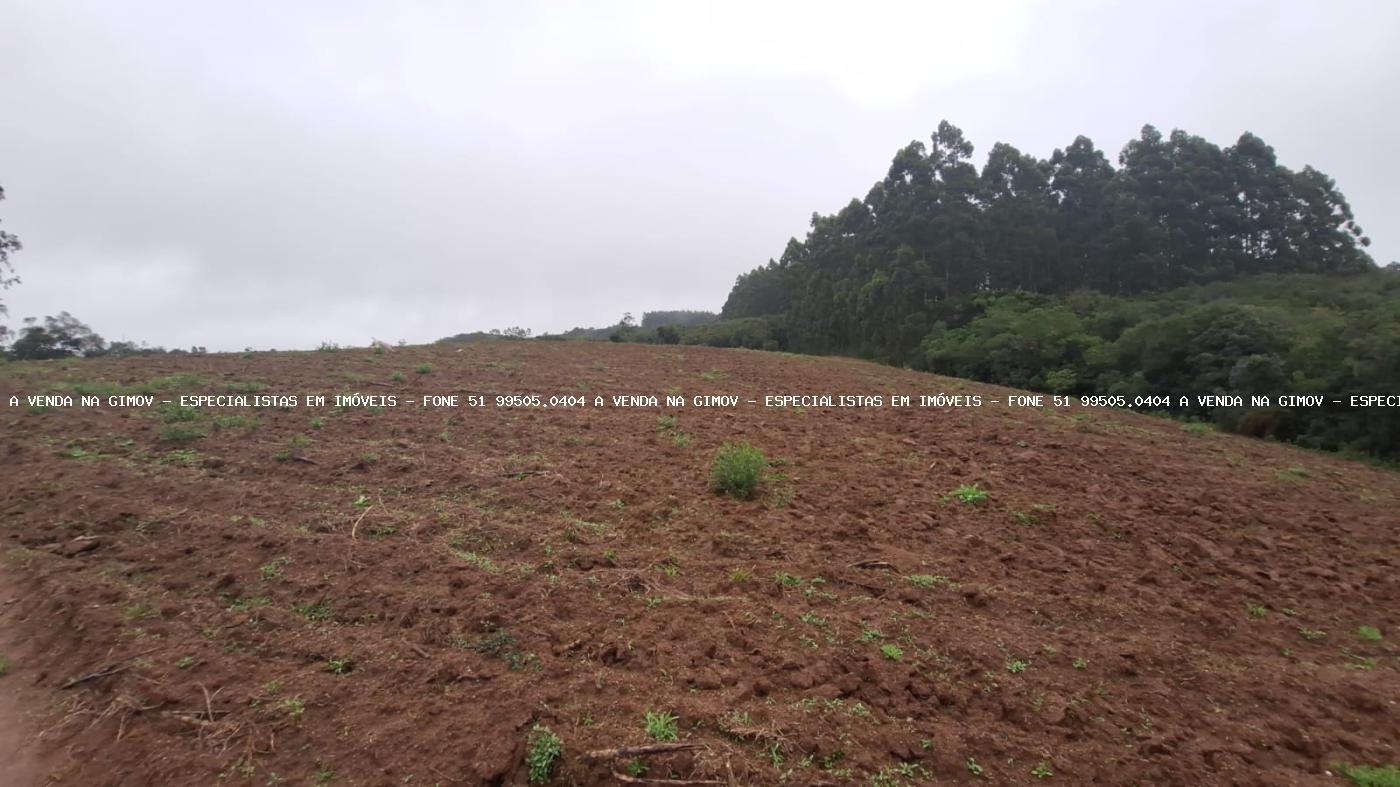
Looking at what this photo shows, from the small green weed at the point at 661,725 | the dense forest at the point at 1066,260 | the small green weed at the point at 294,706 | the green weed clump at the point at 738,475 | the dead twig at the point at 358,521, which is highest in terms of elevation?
the dense forest at the point at 1066,260

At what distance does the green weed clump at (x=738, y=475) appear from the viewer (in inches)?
216

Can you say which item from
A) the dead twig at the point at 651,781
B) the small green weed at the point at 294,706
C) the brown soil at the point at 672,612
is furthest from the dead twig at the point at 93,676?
the dead twig at the point at 651,781

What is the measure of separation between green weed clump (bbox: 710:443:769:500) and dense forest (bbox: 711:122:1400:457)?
11.2m

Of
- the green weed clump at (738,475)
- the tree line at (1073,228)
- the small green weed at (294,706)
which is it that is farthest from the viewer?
the tree line at (1073,228)

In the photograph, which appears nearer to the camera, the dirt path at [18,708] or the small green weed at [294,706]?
the dirt path at [18,708]

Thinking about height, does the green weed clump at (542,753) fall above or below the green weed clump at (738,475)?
below

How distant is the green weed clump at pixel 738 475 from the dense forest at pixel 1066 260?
36.8 ft

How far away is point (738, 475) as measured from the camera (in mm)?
5477

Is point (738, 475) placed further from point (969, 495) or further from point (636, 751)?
point (636, 751)

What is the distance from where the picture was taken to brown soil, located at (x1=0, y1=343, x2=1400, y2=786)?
2.54 metres

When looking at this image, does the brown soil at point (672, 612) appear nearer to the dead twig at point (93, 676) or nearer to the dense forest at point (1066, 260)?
the dead twig at point (93, 676)

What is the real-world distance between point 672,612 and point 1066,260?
28.3 m

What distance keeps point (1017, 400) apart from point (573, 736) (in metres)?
11.3

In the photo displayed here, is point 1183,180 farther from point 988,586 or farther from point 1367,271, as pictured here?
point 988,586
